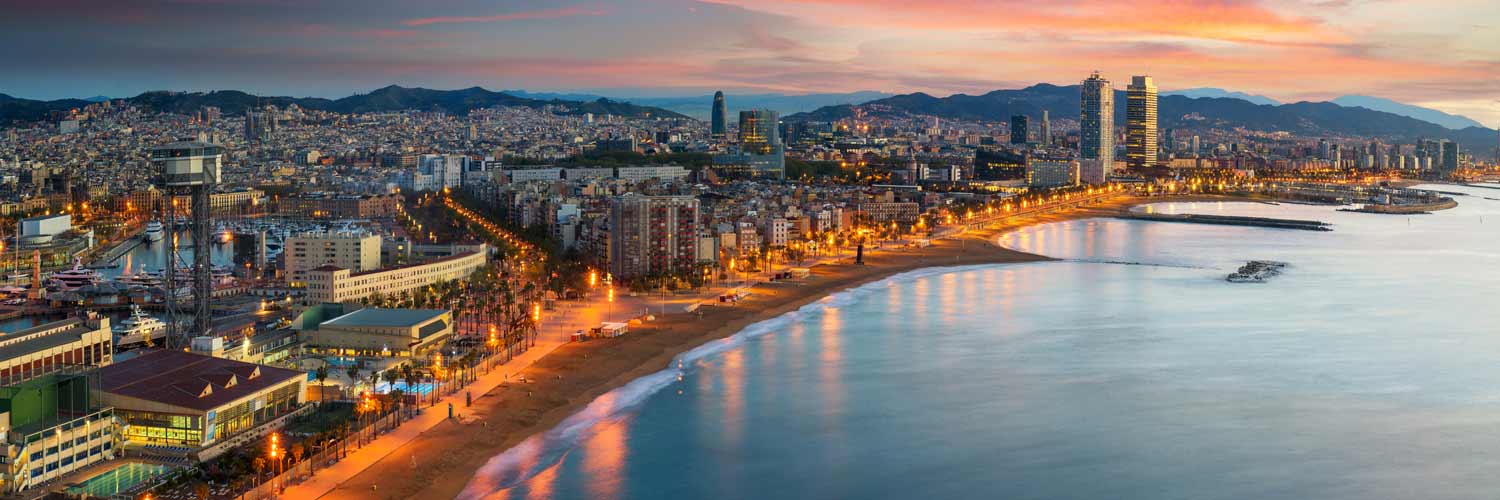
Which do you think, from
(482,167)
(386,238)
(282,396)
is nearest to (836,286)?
(386,238)

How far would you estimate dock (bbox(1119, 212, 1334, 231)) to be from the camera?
1565 inches

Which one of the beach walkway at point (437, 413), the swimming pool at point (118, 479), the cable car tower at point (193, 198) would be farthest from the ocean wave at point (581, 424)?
the cable car tower at point (193, 198)

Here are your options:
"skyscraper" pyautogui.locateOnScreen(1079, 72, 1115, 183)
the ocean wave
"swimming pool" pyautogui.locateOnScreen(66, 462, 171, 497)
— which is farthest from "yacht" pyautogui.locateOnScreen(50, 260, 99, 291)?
"skyscraper" pyautogui.locateOnScreen(1079, 72, 1115, 183)

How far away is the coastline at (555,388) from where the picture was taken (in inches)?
412

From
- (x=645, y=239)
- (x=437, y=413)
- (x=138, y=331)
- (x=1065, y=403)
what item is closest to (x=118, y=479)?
(x=437, y=413)

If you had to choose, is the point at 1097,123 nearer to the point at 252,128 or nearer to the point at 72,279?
the point at 252,128

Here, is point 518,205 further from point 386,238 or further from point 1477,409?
point 1477,409

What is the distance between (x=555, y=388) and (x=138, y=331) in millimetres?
6745

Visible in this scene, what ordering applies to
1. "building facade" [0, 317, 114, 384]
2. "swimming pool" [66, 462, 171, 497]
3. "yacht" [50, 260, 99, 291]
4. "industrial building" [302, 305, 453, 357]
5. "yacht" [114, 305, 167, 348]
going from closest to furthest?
"swimming pool" [66, 462, 171, 497] → "building facade" [0, 317, 114, 384] → "industrial building" [302, 305, 453, 357] → "yacht" [114, 305, 167, 348] → "yacht" [50, 260, 99, 291]

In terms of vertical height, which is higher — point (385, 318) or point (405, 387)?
point (385, 318)

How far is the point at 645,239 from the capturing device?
77.4ft

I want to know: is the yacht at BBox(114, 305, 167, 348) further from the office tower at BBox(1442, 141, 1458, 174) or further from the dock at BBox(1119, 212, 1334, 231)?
the office tower at BBox(1442, 141, 1458, 174)

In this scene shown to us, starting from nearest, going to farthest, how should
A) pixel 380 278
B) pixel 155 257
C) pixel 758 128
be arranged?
1. pixel 380 278
2. pixel 155 257
3. pixel 758 128

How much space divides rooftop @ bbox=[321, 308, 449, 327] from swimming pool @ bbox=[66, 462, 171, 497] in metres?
4.98
